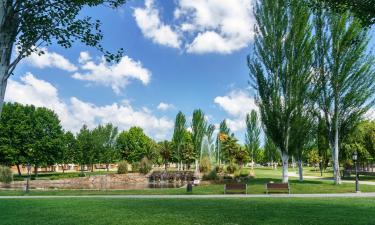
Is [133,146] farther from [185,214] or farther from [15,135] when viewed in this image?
[185,214]

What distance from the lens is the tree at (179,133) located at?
72.5 m

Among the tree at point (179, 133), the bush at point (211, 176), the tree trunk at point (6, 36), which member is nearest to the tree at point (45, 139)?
the tree at point (179, 133)

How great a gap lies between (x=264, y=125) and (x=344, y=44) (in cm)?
880

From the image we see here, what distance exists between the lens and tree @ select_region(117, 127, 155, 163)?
3100 inches

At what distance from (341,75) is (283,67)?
4.44 metres

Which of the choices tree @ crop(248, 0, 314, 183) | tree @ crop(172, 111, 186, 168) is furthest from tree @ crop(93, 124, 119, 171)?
tree @ crop(248, 0, 314, 183)

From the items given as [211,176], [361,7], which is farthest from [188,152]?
[361,7]

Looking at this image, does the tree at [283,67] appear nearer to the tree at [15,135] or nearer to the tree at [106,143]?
the tree at [15,135]

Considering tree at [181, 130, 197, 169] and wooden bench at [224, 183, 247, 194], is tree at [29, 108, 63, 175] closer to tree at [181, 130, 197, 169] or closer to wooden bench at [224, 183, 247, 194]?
tree at [181, 130, 197, 169]

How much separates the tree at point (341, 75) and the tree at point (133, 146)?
53.1m

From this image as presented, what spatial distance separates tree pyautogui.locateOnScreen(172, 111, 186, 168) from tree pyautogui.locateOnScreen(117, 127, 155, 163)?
9.39 metres

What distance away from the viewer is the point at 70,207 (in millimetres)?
15594

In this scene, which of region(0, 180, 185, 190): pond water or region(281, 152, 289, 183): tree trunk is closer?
region(281, 152, 289, 183): tree trunk

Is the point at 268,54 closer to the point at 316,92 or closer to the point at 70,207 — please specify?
the point at 316,92
